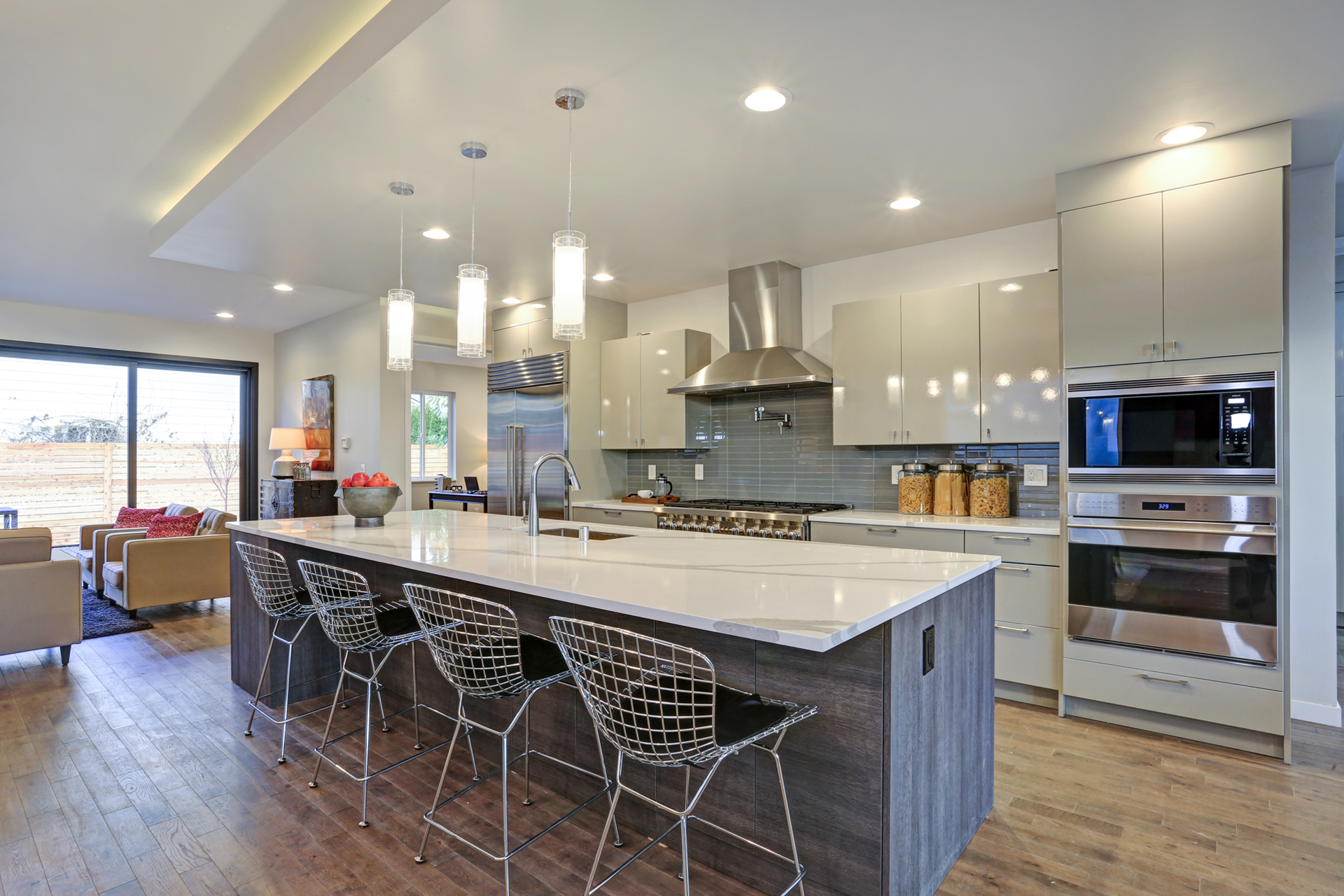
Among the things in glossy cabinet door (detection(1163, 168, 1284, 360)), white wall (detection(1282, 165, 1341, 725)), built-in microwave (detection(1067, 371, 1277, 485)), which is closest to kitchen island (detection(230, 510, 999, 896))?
built-in microwave (detection(1067, 371, 1277, 485))

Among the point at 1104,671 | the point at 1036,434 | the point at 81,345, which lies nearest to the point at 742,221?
the point at 1036,434

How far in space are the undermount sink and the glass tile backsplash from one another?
2.02 m

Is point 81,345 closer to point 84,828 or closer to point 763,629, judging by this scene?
point 84,828

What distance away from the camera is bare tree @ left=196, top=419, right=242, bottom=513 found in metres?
8.13

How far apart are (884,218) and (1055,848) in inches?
120

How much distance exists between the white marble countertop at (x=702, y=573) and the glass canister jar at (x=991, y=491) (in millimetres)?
1623

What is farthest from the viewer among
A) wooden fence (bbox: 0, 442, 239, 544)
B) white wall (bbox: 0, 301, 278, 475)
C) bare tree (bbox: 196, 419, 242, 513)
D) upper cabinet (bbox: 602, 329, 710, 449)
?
bare tree (bbox: 196, 419, 242, 513)

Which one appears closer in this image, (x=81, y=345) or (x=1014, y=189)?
(x=1014, y=189)

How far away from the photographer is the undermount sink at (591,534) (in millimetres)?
3055

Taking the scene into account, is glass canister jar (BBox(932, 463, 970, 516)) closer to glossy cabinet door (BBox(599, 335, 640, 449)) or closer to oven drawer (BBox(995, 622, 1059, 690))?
oven drawer (BBox(995, 622, 1059, 690))

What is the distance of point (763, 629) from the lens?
1479 mm

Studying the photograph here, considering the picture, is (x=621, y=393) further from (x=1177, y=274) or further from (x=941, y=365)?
(x=1177, y=274)

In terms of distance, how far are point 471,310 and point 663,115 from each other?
1.13m

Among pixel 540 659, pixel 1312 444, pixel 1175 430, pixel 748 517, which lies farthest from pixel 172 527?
pixel 1312 444
